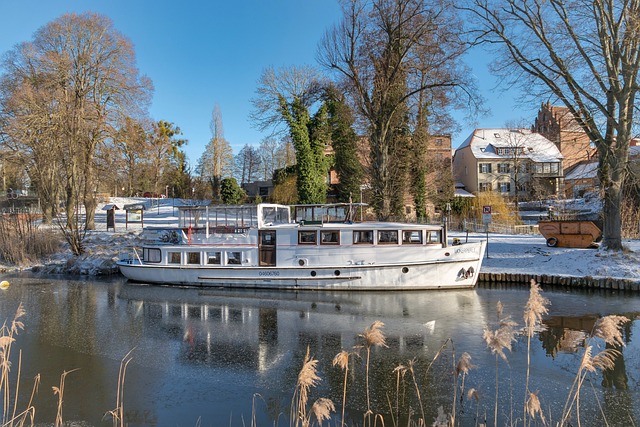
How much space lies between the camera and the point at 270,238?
731 inches

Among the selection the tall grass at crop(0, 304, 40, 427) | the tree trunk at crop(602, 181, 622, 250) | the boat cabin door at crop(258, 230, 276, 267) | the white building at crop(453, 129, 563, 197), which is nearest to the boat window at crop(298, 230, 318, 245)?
the boat cabin door at crop(258, 230, 276, 267)

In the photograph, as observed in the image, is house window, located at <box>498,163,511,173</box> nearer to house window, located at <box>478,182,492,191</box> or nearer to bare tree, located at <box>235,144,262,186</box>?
house window, located at <box>478,182,492,191</box>

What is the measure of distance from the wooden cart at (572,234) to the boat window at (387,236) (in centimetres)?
1061

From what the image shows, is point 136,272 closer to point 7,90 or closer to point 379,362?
point 379,362

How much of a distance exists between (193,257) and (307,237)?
5455 millimetres

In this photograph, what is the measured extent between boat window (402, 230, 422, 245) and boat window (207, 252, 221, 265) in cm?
808

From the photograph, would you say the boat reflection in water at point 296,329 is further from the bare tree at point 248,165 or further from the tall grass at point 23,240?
the bare tree at point 248,165

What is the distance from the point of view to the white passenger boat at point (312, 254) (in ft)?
57.7

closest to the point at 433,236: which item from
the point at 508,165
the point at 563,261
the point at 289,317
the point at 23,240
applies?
the point at 563,261

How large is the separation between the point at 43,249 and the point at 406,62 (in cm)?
2423

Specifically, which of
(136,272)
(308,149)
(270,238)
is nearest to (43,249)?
(136,272)

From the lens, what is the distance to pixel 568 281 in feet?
57.3

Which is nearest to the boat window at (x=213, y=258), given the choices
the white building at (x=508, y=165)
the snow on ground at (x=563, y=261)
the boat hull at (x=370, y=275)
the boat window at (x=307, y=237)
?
the boat hull at (x=370, y=275)

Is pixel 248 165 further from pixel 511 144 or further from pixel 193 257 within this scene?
pixel 193 257
